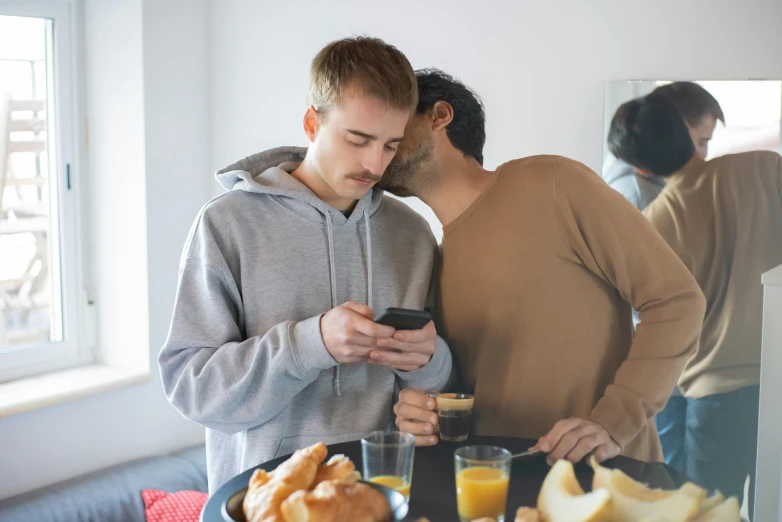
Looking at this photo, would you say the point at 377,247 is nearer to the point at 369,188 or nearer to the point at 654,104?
the point at 369,188

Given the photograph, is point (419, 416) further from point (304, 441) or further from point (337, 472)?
point (337, 472)

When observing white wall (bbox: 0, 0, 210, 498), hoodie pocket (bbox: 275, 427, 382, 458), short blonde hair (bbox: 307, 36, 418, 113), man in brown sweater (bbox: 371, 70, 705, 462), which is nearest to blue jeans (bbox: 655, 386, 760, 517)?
man in brown sweater (bbox: 371, 70, 705, 462)

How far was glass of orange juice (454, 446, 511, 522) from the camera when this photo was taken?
103 centimetres

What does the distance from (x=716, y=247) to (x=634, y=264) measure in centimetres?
77

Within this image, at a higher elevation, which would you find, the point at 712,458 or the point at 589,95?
the point at 589,95

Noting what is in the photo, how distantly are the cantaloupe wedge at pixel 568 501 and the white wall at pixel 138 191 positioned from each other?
7.05 feet

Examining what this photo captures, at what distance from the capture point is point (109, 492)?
8.36ft

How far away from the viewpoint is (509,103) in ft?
8.29

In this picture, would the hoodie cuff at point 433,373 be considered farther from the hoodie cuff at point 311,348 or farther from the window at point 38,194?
the window at point 38,194

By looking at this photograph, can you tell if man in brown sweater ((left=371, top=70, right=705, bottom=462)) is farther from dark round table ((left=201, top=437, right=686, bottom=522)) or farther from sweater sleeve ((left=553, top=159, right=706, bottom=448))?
dark round table ((left=201, top=437, right=686, bottom=522))

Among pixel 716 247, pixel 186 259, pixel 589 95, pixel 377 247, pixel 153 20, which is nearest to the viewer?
pixel 186 259

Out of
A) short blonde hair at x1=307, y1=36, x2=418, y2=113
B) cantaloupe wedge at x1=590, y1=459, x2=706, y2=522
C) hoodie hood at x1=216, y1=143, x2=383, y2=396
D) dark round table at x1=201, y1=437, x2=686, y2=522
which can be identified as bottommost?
dark round table at x1=201, y1=437, x2=686, y2=522

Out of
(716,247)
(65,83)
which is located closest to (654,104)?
(716,247)

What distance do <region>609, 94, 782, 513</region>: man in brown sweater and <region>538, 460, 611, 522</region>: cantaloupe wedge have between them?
122cm
